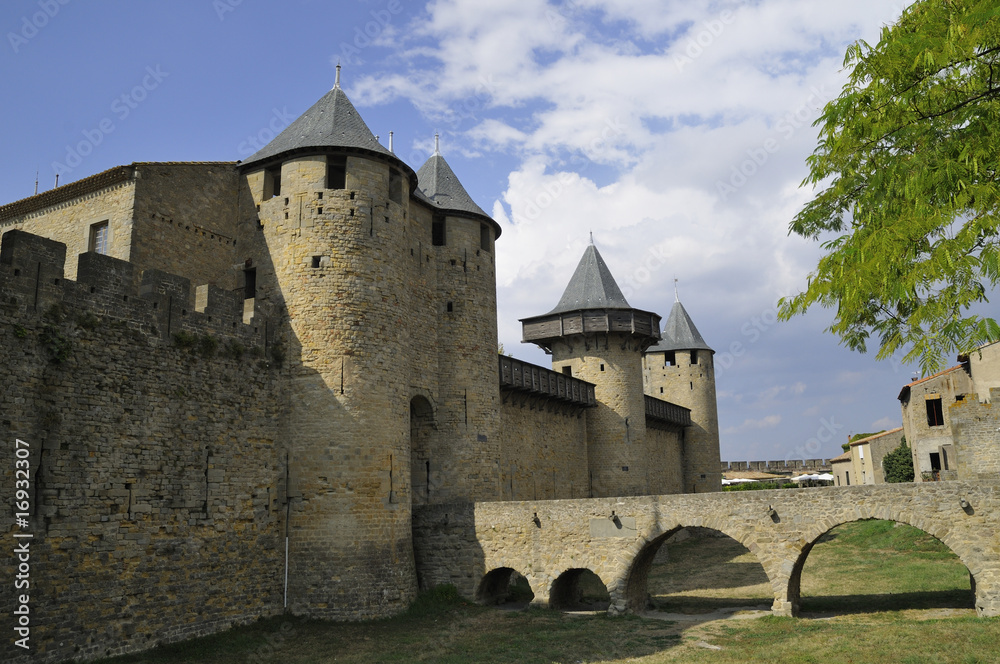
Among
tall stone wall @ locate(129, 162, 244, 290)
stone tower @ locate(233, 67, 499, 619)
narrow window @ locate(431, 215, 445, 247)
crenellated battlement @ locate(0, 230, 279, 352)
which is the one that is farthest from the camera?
narrow window @ locate(431, 215, 445, 247)

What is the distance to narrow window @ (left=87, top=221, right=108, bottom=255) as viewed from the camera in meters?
16.0

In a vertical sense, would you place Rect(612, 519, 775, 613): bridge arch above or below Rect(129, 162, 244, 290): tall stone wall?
below

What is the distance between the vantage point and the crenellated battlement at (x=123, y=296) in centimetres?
1159

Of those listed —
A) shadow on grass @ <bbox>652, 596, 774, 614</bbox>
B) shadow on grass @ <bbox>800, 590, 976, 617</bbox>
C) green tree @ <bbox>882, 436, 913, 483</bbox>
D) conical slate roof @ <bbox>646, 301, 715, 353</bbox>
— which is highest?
conical slate roof @ <bbox>646, 301, 715, 353</bbox>

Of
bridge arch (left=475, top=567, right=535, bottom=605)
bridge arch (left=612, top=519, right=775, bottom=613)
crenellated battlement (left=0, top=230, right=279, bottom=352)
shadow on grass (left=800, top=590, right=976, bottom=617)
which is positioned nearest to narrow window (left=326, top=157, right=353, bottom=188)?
crenellated battlement (left=0, top=230, right=279, bottom=352)

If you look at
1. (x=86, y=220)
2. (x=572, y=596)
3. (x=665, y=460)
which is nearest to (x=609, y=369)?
(x=665, y=460)

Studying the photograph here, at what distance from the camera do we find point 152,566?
12.9 metres

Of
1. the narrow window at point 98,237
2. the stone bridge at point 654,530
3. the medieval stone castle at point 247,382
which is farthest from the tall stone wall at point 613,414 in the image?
the narrow window at point 98,237

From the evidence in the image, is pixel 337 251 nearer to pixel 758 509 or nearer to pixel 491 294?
pixel 491 294

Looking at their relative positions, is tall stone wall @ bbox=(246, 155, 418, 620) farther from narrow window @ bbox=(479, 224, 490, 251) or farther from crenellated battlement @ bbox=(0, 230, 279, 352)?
narrow window @ bbox=(479, 224, 490, 251)

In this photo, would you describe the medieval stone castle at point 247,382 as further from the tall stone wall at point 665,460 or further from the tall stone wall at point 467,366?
the tall stone wall at point 665,460

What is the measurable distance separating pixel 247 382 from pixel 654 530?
9071mm

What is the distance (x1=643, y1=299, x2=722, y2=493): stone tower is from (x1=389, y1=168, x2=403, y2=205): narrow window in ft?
75.1

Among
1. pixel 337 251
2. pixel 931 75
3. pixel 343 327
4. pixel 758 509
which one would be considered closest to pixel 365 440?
pixel 343 327
